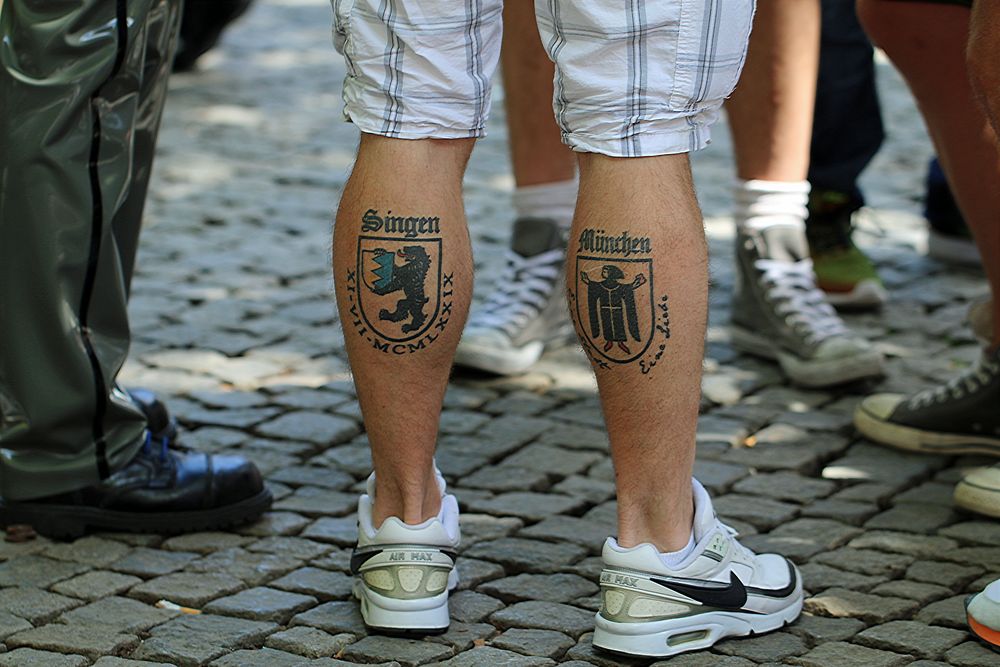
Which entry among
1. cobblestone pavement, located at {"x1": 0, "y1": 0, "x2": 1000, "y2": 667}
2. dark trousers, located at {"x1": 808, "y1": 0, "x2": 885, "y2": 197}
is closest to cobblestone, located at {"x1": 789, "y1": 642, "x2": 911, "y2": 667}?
cobblestone pavement, located at {"x1": 0, "y1": 0, "x2": 1000, "y2": 667}

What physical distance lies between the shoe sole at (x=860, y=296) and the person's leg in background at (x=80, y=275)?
1927 millimetres

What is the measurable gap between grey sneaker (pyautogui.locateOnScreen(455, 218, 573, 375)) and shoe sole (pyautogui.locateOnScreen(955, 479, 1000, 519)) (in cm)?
123

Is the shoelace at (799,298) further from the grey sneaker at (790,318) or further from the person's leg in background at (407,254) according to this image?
the person's leg in background at (407,254)

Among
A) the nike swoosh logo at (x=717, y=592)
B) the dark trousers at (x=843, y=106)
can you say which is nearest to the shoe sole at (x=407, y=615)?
the nike swoosh logo at (x=717, y=592)

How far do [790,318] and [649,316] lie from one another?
1552 mm

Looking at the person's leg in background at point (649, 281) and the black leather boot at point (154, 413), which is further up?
the person's leg in background at point (649, 281)

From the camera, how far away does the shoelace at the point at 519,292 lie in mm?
3740

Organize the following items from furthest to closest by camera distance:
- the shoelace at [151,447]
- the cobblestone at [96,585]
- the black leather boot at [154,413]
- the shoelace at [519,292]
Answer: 1. the shoelace at [519,292]
2. the black leather boot at [154,413]
3. the shoelace at [151,447]
4. the cobblestone at [96,585]

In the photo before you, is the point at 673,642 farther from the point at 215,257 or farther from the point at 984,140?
the point at 215,257

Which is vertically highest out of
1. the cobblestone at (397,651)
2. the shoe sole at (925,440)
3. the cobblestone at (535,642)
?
the shoe sole at (925,440)

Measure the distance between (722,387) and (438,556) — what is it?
142 centimetres

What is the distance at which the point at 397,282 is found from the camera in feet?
7.44

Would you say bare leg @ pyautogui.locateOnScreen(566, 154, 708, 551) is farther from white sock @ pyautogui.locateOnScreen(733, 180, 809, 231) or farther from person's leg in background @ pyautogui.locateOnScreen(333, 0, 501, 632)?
white sock @ pyautogui.locateOnScreen(733, 180, 809, 231)

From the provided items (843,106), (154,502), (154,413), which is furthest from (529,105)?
(154,502)
